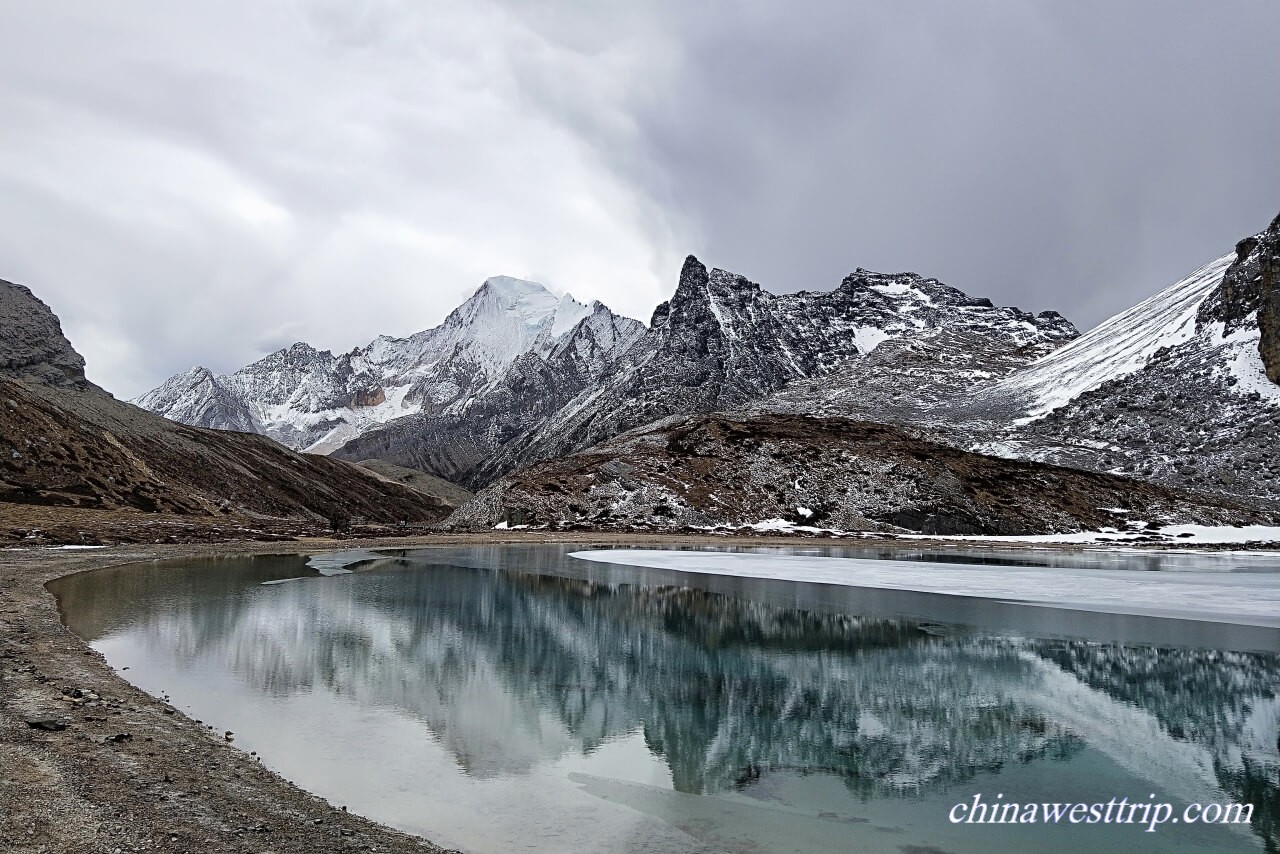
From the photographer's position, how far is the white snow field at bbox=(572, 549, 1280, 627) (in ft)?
127

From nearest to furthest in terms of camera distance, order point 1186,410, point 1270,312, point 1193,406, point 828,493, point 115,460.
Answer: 1. point 115,460
2. point 828,493
3. point 1270,312
4. point 1193,406
5. point 1186,410

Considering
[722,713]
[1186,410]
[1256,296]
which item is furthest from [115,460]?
Answer: [1256,296]

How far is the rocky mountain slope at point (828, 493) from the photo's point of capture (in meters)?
121

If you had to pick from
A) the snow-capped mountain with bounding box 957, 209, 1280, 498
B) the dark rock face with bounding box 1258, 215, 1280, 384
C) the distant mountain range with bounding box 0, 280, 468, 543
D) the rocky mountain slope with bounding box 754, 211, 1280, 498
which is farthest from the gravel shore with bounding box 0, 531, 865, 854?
the dark rock face with bounding box 1258, 215, 1280, 384

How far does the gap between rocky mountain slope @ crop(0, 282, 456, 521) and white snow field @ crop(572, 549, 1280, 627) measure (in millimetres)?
79091

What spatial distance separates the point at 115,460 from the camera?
120875mm

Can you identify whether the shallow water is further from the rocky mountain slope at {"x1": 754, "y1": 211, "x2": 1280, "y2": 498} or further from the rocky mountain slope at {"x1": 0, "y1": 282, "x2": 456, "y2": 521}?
the rocky mountain slope at {"x1": 754, "y1": 211, "x2": 1280, "y2": 498}

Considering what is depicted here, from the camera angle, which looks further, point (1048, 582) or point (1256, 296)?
point (1256, 296)

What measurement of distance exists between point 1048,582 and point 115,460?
441 feet

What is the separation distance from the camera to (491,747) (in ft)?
55.6

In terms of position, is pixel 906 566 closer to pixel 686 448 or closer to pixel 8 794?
pixel 8 794

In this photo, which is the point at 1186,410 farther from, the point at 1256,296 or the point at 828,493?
the point at 828,493

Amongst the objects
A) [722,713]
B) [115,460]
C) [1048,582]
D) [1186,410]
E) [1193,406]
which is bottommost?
[722,713]

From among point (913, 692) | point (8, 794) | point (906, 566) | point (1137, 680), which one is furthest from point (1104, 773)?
point (906, 566)
